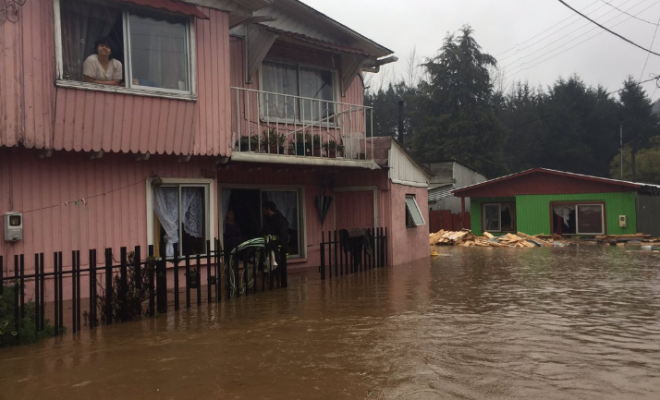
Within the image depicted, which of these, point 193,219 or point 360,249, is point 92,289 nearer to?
point 193,219

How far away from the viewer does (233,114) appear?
1452 centimetres

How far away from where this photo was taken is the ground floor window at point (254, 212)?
48.8ft

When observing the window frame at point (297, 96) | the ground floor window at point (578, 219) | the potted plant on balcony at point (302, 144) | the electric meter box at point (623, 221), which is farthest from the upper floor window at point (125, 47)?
the ground floor window at point (578, 219)

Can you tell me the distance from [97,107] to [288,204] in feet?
21.4

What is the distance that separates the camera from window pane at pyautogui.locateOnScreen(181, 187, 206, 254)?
42.0 ft

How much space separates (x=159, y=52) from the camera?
11836mm

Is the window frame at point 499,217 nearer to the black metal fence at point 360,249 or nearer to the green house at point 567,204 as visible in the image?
the green house at point 567,204

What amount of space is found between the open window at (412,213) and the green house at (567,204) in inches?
547

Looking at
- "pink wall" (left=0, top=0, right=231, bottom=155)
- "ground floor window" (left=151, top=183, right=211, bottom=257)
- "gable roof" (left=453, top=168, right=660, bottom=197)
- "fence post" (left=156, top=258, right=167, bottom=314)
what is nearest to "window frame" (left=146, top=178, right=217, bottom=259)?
"ground floor window" (left=151, top=183, right=211, bottom=257)

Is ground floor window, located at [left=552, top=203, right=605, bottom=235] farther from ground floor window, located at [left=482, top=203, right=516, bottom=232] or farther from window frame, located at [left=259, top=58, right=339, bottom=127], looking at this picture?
window frame, located at [left=259, top=58, right=339, bottom=127]

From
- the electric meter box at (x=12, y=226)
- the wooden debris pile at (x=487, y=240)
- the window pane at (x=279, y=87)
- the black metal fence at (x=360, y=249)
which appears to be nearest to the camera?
the electric meter box at (x=12, y=226)

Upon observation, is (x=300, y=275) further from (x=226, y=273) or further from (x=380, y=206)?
(x=226, y=273)

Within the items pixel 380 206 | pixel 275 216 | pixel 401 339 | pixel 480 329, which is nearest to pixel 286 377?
pixel 401 339

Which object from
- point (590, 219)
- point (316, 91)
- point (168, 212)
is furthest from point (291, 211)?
point (590, 219)
